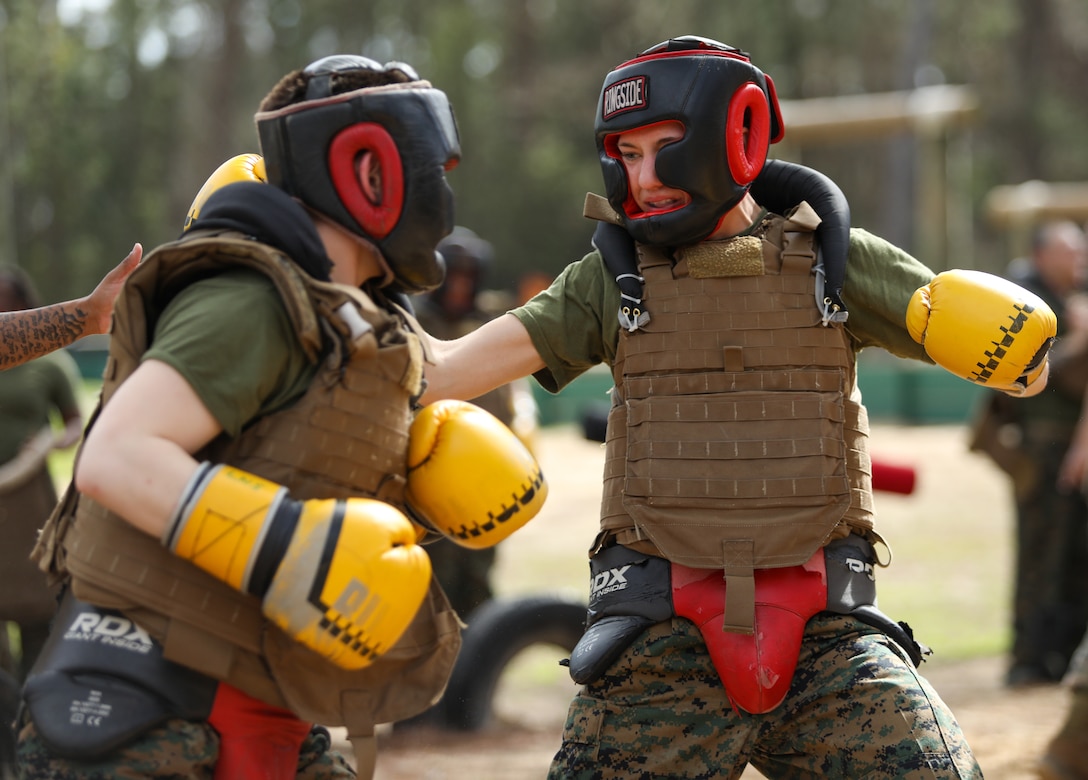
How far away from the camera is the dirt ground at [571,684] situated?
6391 millimetres

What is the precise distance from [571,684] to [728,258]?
573 cm

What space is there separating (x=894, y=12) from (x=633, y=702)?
137 feet

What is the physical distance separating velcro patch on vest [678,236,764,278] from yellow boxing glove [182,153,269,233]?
42.6 inches

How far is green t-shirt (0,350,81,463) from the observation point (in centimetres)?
644

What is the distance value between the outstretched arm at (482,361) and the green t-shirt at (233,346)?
2.67ft

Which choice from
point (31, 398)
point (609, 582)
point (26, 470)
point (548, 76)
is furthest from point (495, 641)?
point (548, 76)

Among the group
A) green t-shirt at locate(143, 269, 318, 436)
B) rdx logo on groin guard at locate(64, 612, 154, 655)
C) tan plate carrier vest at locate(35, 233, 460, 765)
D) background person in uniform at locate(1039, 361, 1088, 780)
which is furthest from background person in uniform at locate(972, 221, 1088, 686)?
rdx logo on groin guard at locate(64, 612, 154, 655)

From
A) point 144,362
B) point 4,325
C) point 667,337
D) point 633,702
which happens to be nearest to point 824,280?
point 667,337

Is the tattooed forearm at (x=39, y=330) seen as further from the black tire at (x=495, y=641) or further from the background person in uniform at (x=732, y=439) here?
the black tire at (x=495, y=641)

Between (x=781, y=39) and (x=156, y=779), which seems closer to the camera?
(x=156, y=779)

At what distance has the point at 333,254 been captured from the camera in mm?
2926

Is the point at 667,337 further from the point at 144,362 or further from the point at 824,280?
the point at 144,362

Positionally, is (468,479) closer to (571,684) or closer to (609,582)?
(609,582)

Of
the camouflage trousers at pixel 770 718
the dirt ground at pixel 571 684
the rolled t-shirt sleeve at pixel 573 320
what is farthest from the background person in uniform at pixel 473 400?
the camouflage trousers at pixel 770 718
